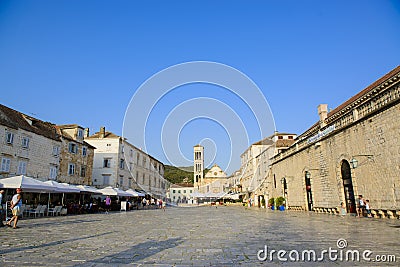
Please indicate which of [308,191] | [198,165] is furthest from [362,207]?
[198,165]

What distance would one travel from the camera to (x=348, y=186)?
16344 mm

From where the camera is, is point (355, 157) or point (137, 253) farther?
point (355, 157)

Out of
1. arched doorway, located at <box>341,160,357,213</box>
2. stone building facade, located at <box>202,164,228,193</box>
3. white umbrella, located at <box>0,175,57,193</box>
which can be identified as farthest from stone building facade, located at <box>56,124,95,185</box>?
stone building facade, located at <box>202,164,228,193</box>

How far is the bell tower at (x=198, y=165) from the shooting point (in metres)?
80.6

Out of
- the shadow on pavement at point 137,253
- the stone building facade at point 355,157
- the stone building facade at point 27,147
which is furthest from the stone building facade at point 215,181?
the shadow on pavement at point 137,253

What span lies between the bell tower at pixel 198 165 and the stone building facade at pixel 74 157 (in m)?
51.3

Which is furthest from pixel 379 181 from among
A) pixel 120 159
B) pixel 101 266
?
pixel 120 159

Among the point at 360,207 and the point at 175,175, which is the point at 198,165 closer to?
the point at 175,175

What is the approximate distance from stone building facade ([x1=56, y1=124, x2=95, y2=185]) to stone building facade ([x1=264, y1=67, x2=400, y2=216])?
21.9 metres

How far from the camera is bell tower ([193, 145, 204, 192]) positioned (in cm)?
8062

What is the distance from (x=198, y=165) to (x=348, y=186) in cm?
6886

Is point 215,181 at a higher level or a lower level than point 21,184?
higher

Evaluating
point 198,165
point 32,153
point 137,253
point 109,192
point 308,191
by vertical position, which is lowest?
point 137,253

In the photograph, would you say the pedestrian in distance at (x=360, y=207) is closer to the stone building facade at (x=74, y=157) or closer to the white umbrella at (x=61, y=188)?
the white umbrella at (x=61, y=188)
